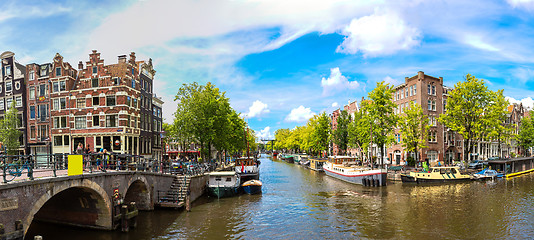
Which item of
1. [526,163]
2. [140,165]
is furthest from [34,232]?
[526,163]

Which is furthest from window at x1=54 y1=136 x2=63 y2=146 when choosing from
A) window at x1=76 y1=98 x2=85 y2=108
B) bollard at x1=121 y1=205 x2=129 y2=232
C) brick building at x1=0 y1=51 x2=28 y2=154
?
bollard at x1=121 y1=205 x2=129 y2=232

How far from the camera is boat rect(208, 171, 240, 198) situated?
36594 mm

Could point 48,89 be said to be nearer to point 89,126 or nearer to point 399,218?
point 89,126

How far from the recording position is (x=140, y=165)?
90.6 feet

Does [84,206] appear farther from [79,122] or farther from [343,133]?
[343,133]

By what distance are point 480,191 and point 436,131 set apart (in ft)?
98.2

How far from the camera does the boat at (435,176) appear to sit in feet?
154

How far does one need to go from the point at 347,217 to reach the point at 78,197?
19.9 m

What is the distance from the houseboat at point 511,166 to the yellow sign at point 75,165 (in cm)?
5989

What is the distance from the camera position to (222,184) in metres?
37.2

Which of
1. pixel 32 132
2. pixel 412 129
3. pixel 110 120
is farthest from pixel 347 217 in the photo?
pixel 32 132

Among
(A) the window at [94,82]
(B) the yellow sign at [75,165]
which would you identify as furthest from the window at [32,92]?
(B) the yellow sign at [75,165]

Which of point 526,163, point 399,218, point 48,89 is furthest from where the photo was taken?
point 526,163

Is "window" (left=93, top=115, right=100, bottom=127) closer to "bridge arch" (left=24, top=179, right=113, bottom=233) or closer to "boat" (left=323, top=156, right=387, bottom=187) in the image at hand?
"bridge arch" (left=24, top=179, right=113, bottom=233)
